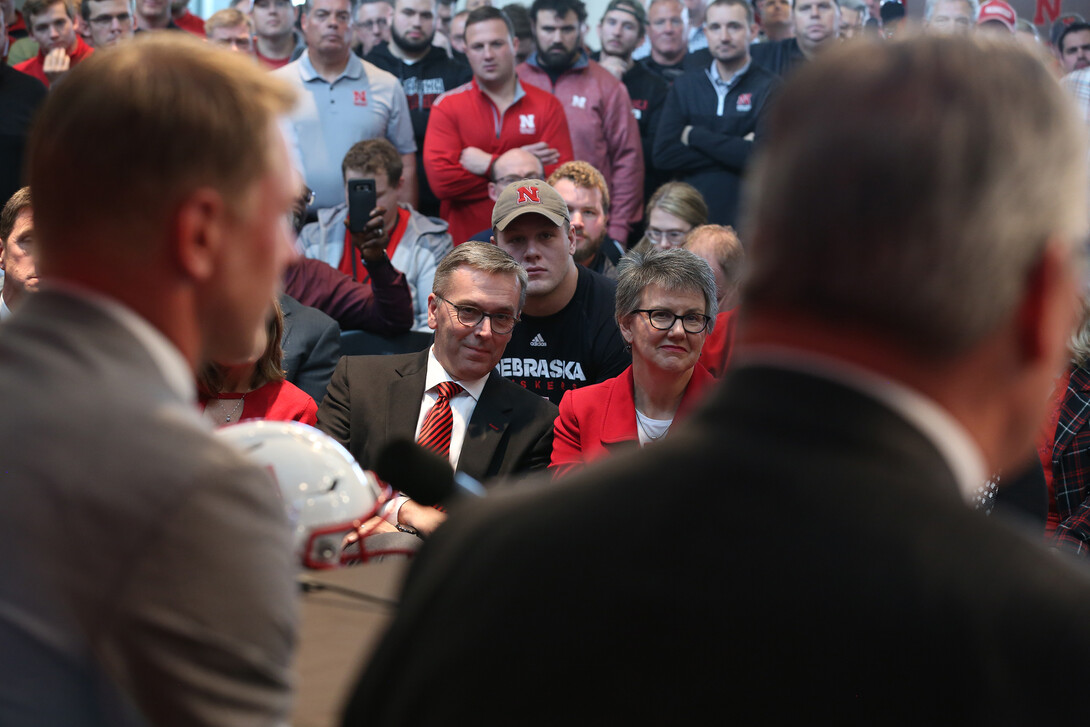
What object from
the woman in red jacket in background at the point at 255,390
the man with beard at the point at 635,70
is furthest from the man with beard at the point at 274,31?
the woman in red jacket in background at the point at 255,390

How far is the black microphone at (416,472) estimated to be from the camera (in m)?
1.15

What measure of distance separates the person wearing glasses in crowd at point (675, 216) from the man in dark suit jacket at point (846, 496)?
4.90 m

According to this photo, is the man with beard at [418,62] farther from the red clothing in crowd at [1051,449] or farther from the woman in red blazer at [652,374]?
the red clothing in crowd at [1051,449]

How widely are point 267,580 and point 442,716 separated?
1.01 feet

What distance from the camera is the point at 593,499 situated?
0.72m

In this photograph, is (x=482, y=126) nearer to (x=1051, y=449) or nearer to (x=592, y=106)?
(x=592, y=106)

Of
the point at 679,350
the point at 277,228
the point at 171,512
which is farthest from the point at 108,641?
the point at 679,350

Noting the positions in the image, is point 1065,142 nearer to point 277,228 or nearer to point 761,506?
point 761,506

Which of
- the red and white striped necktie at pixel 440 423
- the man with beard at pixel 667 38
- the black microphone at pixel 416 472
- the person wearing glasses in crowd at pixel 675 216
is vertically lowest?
the red and white striped necktie at pixel 440 423

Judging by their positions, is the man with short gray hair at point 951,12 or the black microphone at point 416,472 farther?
the man with short gray hair at point 951,12

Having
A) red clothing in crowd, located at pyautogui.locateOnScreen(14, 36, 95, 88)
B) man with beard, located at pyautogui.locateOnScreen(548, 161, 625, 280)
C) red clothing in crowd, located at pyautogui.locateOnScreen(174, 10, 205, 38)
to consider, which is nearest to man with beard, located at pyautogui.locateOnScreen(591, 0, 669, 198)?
man with beard, located at pyautogui.locateOnScreen(548, 161, 625, 280)

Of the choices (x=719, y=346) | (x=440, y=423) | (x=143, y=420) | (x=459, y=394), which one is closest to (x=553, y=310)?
(x=719, y=346)

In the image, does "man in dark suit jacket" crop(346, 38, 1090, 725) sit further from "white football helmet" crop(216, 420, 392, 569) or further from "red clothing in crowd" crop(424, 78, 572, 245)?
"red clothing in crowd" crop(424, 78, 572, 245)

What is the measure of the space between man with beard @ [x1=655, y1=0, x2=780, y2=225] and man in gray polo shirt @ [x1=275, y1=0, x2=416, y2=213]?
1.60 metres
